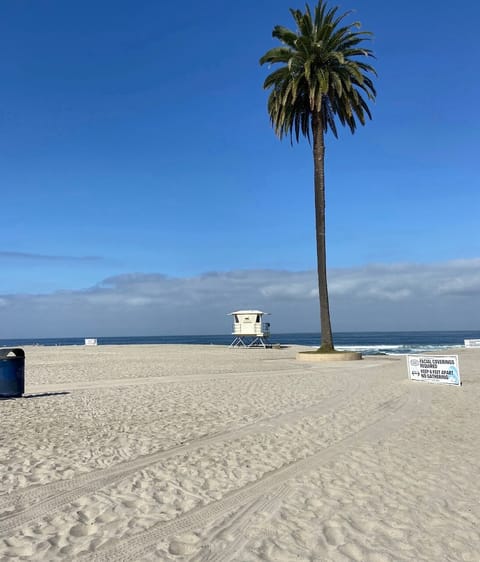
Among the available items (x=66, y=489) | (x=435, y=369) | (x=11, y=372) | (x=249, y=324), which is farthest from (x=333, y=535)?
(x=249, y=324)

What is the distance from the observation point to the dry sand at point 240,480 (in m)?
4.62

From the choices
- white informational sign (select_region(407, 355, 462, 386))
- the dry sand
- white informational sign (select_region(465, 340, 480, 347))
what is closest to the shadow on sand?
the dry sand

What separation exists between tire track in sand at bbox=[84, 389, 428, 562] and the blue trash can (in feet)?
31.7

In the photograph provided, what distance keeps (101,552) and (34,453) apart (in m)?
4.04

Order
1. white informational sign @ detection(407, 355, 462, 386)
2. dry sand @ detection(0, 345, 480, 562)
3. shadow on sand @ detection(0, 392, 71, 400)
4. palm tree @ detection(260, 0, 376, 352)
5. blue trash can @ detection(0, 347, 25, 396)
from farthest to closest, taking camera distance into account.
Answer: palm tree @ detection(260, 0, 376, 352) → white informational sign @ detection(407, 355, 462, 386) → shadow on sand @ detection(0, 392, 71, 400) → blue trash can @ detection(0, 347, 25, 396) → dry sand @ detection(0, 345, 480, 562)

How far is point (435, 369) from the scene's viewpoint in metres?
18.0

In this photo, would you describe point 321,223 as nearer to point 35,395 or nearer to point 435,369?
point 435,369

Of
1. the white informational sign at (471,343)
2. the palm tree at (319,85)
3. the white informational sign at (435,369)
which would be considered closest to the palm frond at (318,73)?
the palm tree at (319,85)

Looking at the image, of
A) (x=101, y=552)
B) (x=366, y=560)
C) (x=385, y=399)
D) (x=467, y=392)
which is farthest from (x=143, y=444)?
(x=467, y=392)

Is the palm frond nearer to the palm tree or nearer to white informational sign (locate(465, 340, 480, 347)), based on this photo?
the palm tree

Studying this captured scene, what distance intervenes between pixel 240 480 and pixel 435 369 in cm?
1337

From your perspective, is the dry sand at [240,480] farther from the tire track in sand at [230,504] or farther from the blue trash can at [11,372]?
the blue trash can at [11,372]

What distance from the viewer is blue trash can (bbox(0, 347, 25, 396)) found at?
14.1 metres

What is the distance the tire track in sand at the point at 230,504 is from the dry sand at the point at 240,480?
0.06 feet
